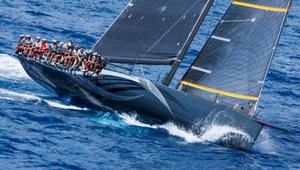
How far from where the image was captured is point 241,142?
35594 millimetres

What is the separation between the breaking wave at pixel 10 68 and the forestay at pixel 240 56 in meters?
10.0

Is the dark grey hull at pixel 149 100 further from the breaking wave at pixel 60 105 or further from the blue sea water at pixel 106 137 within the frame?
the breaking wave at pixel 60 105

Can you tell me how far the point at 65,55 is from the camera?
1521 inches

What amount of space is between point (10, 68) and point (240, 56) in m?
13.7

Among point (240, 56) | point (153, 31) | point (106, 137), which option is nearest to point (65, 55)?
point (153, 31)

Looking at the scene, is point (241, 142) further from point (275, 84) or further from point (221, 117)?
point (275, 84)

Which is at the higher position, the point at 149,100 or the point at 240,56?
the point at 240,56

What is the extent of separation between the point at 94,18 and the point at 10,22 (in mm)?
9422

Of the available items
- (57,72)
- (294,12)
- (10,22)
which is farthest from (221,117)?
(294,12)

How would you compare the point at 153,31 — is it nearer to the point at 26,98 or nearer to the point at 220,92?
the point at 220,92

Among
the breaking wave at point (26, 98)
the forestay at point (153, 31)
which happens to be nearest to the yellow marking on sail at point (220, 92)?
the forestay at point (153, 31)

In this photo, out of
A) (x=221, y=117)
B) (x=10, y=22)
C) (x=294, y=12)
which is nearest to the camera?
(x=221, y=117)

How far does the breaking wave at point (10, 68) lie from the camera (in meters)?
42.0

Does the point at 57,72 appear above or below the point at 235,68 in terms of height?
below
